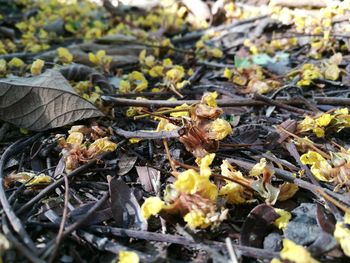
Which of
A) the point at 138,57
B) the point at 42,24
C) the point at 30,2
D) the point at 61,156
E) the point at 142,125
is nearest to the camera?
the point at 61,156

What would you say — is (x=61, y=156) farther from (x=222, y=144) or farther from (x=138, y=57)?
(x=138, y=57)

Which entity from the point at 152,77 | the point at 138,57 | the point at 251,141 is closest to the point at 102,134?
the point at 251,141

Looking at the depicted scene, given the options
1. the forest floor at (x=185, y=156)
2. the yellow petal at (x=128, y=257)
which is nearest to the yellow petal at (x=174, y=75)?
the forest floor at (x=185, y=156)

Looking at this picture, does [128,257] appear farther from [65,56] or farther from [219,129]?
[65,56]

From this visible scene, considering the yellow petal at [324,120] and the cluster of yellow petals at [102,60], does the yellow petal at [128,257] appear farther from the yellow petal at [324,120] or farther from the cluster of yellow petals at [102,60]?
the cluster of yellow petals at [102,60]

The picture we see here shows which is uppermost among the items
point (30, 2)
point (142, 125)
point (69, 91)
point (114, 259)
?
point (30, 2)

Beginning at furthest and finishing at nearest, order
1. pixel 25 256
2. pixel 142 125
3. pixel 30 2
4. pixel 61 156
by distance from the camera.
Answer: pixel 30 2 < pixel 142 125 < pixel 61 156 < pixel 25 256

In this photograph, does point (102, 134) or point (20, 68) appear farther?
point (20, 68)
